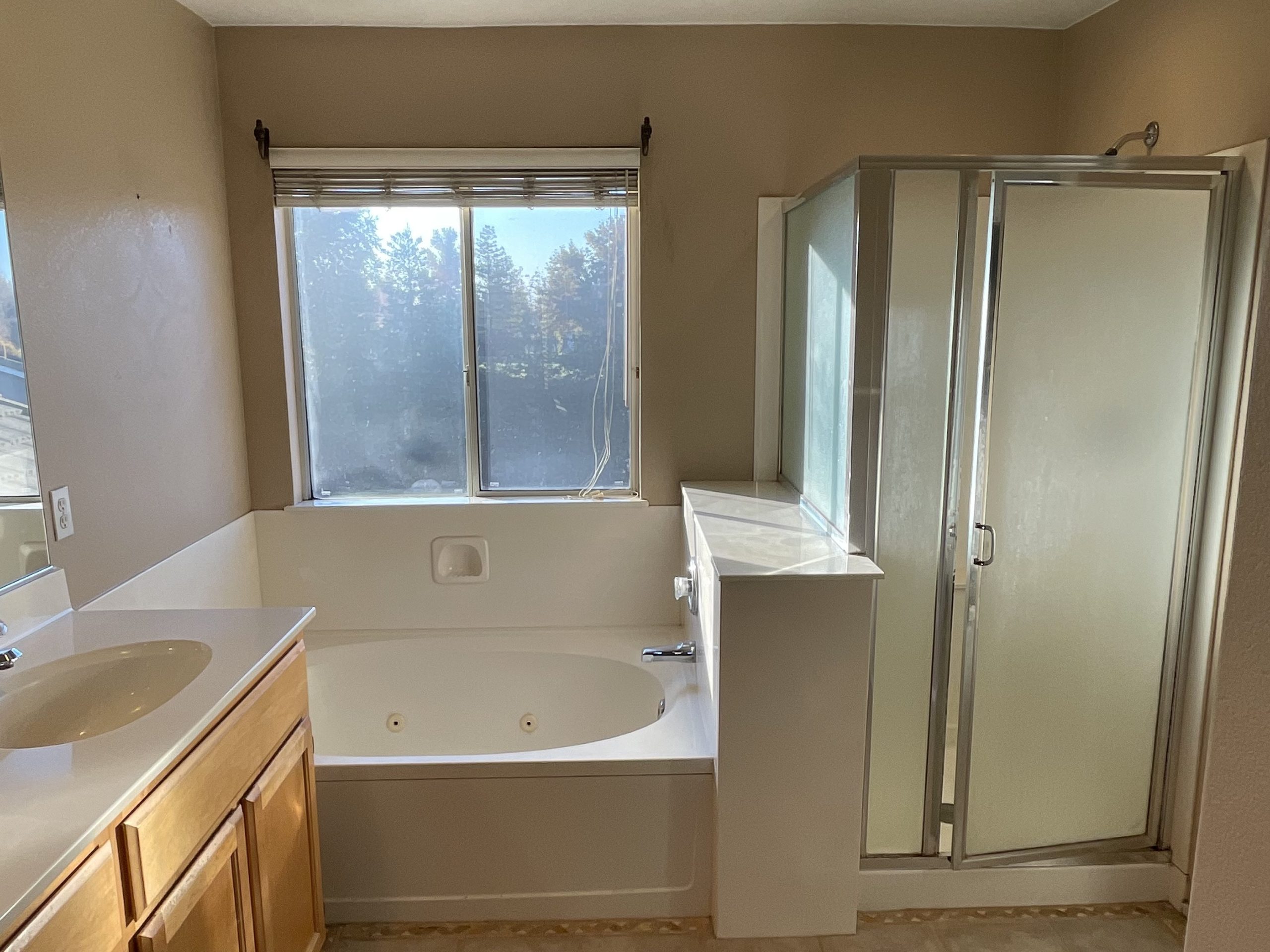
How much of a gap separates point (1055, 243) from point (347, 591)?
237 centimetres

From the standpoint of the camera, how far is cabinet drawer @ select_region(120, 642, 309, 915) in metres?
1.19

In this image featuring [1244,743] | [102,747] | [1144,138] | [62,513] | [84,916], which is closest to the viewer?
[1244,743]

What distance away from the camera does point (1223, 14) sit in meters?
1.99

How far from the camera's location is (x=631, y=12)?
2.51 m

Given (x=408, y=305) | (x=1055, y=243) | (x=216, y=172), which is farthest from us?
(x=408, y=305)

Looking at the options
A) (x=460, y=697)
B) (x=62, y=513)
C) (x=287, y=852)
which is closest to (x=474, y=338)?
(x=460, y=697)

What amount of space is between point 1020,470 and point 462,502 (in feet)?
5.74

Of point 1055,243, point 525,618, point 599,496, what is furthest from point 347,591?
point 1055,243

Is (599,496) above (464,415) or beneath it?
beneath

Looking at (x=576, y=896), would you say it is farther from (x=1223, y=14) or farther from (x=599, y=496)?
(x=1223, y=14)

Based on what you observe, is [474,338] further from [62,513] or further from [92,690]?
[92,690]

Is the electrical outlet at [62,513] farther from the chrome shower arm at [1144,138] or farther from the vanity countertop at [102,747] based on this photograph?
the chrome shower arm at [1144,138]

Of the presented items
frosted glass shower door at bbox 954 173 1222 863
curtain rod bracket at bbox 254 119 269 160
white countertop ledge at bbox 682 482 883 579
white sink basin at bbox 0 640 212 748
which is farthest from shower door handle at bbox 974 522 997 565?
curtain rod bracket at bbox 254 119 269 160

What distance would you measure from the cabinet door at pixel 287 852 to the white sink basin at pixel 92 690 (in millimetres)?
258
